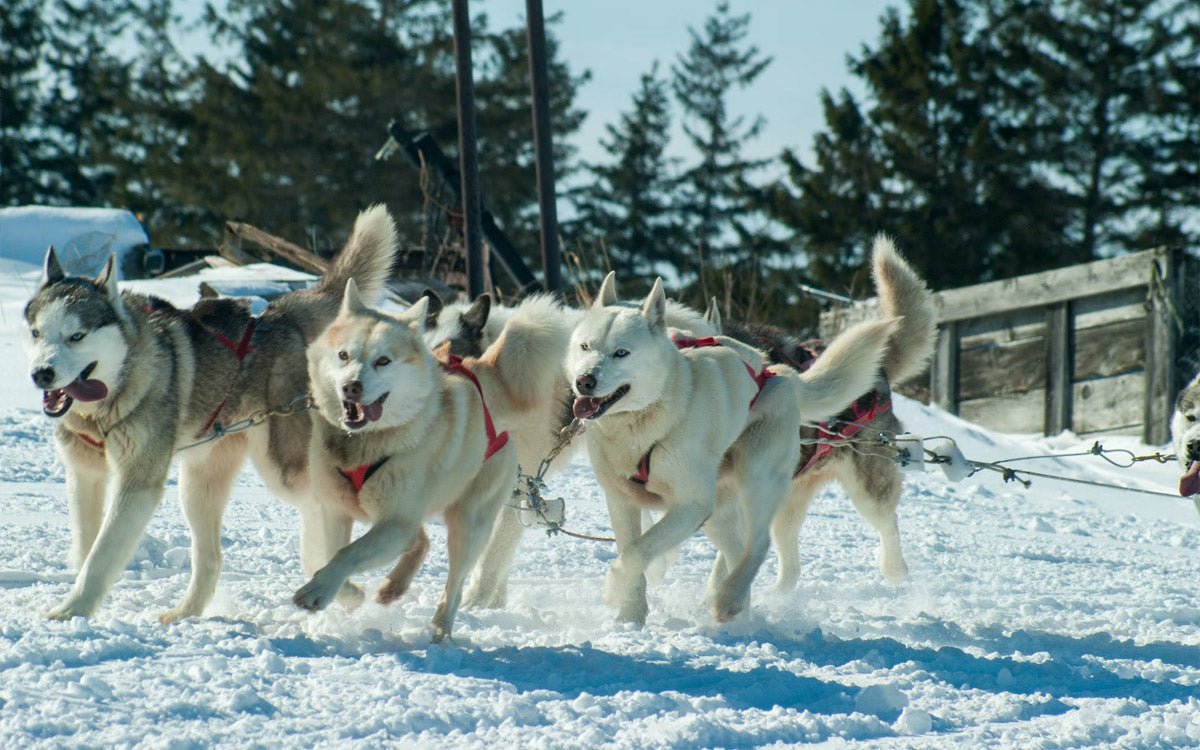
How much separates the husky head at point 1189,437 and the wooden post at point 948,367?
21.9 ft

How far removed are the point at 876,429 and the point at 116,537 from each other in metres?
3.11

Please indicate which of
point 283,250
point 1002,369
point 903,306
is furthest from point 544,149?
point 903,306

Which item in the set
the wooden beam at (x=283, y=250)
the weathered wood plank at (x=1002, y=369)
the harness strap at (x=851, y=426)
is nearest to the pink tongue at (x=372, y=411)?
the harness strap at (x=851, y=426)

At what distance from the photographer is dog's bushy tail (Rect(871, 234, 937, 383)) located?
5.23m

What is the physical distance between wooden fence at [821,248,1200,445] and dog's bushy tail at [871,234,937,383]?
4908mm

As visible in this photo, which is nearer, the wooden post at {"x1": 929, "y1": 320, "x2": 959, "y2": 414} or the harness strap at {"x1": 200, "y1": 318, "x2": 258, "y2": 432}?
the harness strap at {"x1": 200, "y1": 318, "x2": 258, "y2": 432}

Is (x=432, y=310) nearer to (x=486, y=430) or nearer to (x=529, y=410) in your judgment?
(x=529, y=410)

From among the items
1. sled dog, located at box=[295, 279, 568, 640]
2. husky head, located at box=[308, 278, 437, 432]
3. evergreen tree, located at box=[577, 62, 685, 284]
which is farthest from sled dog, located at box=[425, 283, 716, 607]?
evergreen tree, located at box=[577, 62, 685, 284]

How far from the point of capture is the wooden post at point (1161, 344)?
9352 millimetres

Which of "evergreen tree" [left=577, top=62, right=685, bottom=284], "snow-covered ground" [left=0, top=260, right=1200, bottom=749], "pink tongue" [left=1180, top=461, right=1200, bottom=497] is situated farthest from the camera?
"evergreen tree" [left=577, top=62, right=685, bottom=284]

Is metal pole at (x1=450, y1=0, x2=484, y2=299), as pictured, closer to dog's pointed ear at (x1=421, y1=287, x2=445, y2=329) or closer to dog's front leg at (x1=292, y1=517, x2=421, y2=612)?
dog's pointed ear at (x1=421, y1=287, x2=445, y2=329)

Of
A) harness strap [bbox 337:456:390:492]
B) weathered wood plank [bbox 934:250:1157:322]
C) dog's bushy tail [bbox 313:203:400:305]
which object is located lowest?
harness strap [bbox 337:456:390:492]

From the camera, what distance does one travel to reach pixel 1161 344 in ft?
30.9

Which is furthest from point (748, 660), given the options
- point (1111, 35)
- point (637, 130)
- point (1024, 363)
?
point (637, 130)
